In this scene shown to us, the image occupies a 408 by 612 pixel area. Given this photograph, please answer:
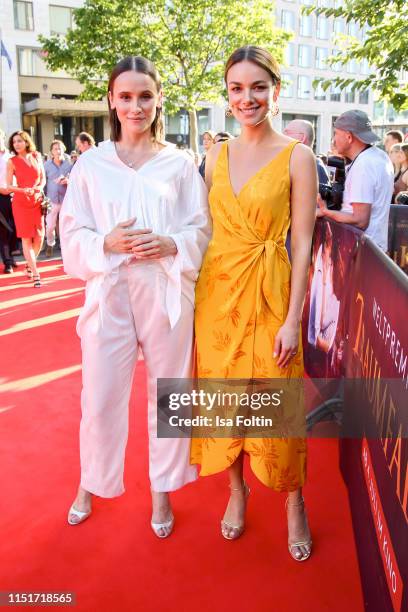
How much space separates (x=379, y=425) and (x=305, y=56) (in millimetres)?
44948

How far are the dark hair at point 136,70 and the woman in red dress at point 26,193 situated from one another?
5021mm

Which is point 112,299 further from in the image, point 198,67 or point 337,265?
point 198,67

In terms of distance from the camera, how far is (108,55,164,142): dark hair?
2.19 metres

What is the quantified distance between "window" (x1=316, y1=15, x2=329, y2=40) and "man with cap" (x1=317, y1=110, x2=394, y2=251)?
43.0 meters


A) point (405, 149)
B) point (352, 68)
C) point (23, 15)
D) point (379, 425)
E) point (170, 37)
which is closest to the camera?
point (379, 425)

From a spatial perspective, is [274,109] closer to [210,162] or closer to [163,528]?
[210,162]

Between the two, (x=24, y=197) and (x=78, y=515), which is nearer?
(x=78, y=515)

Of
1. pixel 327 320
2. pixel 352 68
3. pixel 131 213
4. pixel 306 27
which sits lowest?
pixel 327 320

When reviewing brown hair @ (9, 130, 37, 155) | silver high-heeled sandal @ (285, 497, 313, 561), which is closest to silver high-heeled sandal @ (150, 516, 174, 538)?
silver high-heeled sandal @ (285, 497, 313, 561)

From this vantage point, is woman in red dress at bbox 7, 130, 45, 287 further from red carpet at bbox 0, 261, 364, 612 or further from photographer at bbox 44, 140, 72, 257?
red carpet at bbox 0, 261, 364, 612

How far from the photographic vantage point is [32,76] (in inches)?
1163

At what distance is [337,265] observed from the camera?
3.22 meters

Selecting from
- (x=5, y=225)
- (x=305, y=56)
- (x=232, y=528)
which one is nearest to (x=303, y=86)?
(x=305, y=56)

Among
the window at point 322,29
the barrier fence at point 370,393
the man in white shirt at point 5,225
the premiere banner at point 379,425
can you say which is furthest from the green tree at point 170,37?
the window at point 322,29
